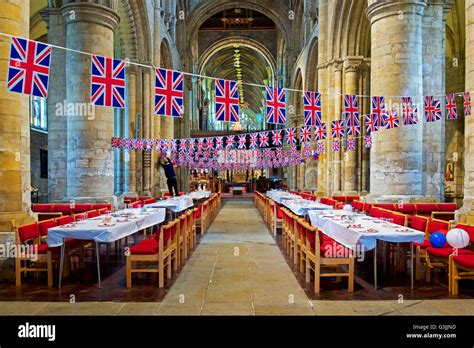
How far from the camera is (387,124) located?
10.3 metres

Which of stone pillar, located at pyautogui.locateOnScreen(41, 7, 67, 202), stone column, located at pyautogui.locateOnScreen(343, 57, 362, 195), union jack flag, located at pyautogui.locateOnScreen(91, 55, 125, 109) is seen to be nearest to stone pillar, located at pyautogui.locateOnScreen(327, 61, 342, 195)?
stone column, located at pyautogui.locateOnScreen(343, 57, 362, 195)

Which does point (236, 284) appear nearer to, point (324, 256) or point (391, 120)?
point (324, 256)

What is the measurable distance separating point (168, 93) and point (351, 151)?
974cm

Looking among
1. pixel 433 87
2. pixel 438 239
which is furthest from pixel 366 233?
pixel 433 87

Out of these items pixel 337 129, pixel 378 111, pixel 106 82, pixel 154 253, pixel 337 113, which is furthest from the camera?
pixel 337 113

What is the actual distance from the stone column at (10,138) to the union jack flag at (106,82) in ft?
4.74

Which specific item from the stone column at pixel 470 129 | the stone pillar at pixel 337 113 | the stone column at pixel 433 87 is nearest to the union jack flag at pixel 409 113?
the stone column at pixel 433 87

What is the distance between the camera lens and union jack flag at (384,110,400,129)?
33.3 ft

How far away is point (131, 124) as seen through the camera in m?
17.4

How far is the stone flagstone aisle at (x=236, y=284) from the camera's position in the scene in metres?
4.95

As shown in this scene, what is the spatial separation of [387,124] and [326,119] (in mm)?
7995

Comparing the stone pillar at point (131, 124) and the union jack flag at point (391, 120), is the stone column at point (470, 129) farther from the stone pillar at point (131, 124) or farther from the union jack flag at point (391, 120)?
the stone pillar at point (131, 124)
